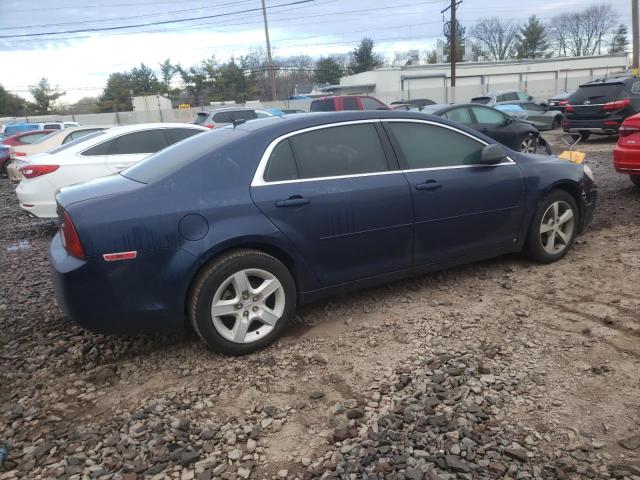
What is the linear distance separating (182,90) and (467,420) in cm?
6117

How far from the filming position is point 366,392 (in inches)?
117

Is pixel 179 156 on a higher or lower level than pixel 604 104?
higher

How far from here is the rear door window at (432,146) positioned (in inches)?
161

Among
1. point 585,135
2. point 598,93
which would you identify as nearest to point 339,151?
point 598,93

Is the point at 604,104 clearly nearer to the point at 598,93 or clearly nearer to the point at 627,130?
the point at 598,93

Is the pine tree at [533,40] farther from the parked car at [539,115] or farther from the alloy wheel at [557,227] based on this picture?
the alloy wheel at [557,227]

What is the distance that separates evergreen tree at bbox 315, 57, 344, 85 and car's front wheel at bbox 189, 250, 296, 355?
227 feet

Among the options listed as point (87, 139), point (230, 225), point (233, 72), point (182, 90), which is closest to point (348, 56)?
point (233, 72)

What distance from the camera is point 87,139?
310 inches

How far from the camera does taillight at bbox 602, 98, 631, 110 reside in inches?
508

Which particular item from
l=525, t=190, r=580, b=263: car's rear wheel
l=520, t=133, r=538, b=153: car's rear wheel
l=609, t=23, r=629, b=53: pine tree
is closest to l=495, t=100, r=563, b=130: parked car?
l=520, t=133, r=538, b=153: car's rear wheel

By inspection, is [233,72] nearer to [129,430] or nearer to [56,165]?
[56,165]

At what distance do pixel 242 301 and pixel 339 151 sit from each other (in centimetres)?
133

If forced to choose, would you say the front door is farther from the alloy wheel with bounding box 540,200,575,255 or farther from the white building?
the white building
